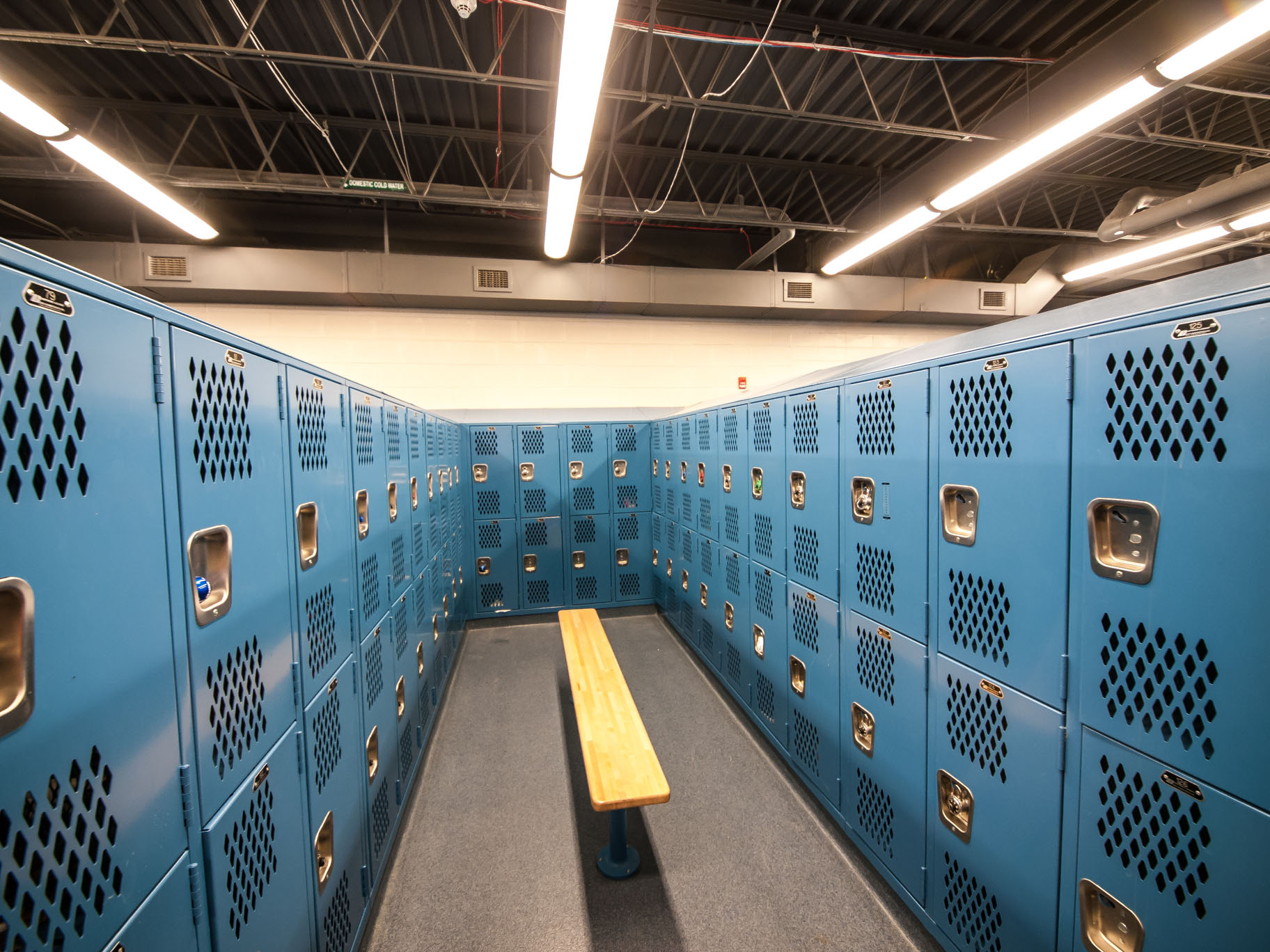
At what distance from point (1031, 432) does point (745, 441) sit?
1.58 m

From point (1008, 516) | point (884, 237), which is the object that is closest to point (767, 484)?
point (1008, 516)

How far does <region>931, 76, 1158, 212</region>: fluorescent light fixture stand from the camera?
2338 millimetres

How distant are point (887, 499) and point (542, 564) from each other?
3491 millimetres

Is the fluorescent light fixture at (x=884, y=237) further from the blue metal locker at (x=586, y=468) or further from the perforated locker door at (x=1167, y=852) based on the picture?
the perforated locker door at (x=1167, y=852)

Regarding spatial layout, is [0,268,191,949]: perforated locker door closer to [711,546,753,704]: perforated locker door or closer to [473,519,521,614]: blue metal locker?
[711,546,753,704]: perforated locker door

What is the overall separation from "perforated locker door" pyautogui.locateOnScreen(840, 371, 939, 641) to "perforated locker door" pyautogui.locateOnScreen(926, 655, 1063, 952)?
24cm

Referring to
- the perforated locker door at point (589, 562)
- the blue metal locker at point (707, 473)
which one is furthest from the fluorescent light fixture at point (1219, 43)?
the perforated locker door at point (589, 562)

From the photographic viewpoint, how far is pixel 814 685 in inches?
84.5

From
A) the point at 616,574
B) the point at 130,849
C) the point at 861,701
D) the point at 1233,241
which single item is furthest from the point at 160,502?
the point at 1233,241

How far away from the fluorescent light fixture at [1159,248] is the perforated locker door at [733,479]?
4113 millimetres

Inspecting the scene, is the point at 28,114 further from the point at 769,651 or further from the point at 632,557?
the point at 632,557

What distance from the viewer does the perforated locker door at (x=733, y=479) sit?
2.77m

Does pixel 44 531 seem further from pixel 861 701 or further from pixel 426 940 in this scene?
pixel 861 701

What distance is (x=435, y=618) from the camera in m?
3.09
